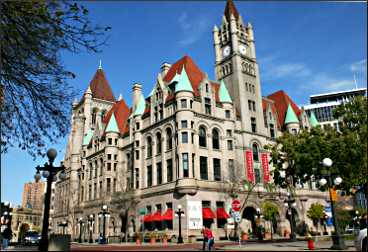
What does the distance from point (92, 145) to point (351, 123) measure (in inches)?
1864

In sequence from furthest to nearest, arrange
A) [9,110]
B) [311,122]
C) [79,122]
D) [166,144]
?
[79,122] → [311,122] → [166,144] → [9,110]

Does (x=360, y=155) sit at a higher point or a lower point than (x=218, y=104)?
lower

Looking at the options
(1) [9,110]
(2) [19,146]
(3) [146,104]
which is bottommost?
(2) [19,146]

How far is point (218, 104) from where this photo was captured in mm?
48562

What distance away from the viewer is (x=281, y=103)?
62.3m

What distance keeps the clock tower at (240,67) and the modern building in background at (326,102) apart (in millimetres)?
72354

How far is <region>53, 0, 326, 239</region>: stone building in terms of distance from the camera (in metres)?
42.3

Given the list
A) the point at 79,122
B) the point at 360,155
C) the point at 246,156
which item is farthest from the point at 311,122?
the point at 79,122

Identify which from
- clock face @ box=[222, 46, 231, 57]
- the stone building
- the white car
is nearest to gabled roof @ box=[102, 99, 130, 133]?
the stone building

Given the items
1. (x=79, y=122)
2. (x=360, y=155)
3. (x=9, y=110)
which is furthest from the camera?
(x=79, y=122)

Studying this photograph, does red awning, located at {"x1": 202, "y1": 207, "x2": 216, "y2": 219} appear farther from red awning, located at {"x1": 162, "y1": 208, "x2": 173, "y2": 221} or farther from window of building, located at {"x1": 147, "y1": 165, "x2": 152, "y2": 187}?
window of building, located at {"x1": 147, "y1": 165, "x2": 152, "y2": 187}

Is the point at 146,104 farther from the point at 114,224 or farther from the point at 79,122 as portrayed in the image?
the point at 79,122

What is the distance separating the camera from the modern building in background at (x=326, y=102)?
119625mm

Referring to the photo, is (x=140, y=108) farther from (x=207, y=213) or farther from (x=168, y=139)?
(x=207, y=213)
